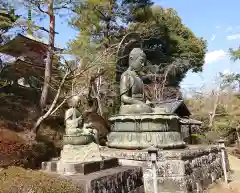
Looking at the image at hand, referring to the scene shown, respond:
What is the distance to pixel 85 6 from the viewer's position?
51.4ft

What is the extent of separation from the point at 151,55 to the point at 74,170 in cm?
2175

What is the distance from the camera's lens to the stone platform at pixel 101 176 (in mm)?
4892

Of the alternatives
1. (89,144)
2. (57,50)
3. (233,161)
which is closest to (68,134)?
(89,144)

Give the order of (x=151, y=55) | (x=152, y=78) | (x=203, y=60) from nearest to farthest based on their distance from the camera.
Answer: (x=152, y=78), (x=151, y=55), (x=203, y=60)

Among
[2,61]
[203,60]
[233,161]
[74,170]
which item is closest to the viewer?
[74,170]

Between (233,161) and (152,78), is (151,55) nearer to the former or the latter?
(152,78)

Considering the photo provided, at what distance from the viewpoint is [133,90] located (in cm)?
1014

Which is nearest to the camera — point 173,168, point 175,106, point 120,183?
point 120,183

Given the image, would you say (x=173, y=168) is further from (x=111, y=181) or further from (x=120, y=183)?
(x=111, y=181)

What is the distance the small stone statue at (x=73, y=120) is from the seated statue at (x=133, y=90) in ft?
9.96

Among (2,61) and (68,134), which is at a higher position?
(2,61)

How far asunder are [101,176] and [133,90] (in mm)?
5245

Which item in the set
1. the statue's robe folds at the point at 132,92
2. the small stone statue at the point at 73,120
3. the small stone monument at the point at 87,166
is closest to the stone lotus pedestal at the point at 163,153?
the statue's robe folds at the point at 132,92

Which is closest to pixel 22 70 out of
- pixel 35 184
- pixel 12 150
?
pixel 12 150
